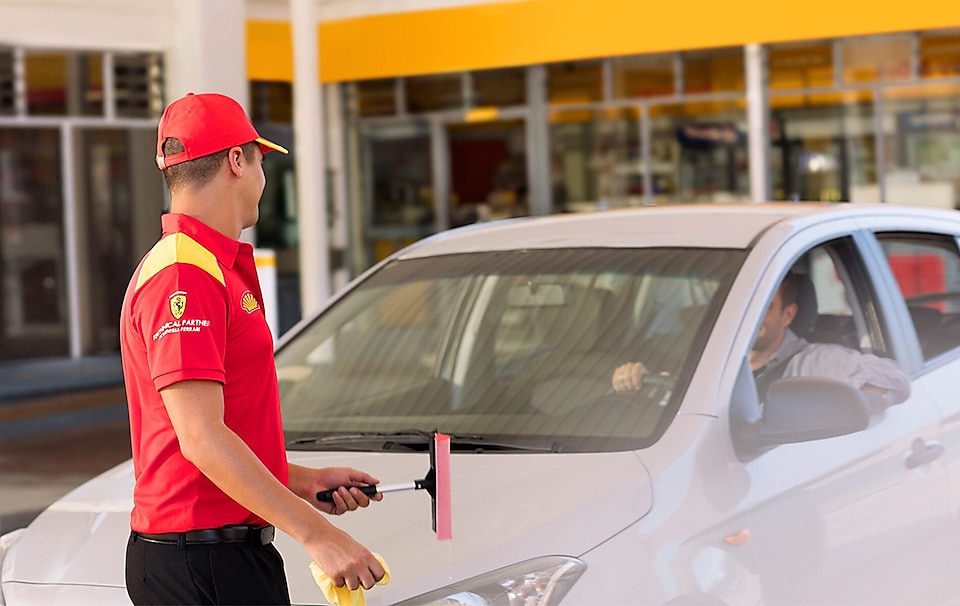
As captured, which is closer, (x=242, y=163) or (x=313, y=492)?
(x=242, y=163)

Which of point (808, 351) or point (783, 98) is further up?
point (783, 98)

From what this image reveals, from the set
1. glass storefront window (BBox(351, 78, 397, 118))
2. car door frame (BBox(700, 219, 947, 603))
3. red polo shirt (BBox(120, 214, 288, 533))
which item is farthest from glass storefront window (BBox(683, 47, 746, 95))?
red polo shirt (BBox(120, 214, 288, 533))

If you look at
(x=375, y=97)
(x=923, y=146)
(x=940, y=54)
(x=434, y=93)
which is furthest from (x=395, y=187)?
(x=940, y=54)

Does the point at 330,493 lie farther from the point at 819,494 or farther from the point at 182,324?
the point at 819,494

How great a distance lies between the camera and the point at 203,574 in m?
2.67

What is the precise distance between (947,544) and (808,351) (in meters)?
0.72

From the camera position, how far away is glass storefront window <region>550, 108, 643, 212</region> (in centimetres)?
1698

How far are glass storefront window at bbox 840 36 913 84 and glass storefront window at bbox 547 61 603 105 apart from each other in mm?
2864

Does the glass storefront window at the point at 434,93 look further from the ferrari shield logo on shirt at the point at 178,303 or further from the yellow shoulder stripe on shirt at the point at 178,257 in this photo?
the ferrari shield logo on shirt at the point at 178,303

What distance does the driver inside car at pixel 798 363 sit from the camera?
12.9 ft

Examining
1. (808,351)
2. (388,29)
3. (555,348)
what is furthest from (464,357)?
(388,29)

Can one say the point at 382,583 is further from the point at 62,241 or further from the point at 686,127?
the point at 62,241

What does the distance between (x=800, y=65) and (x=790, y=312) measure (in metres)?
11.8

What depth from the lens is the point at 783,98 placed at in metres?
15.9
